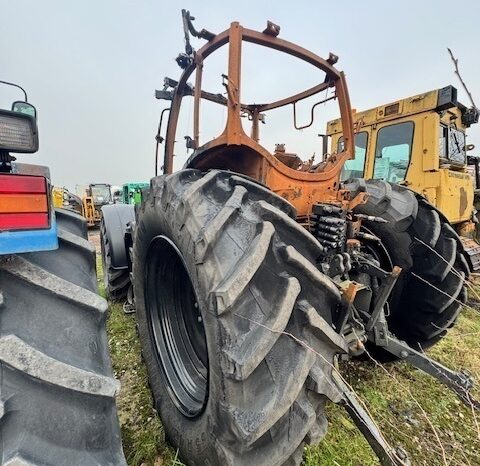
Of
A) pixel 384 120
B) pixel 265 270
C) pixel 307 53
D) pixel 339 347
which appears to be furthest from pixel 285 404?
pixel 384 120

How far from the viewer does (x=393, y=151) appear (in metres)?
4.75

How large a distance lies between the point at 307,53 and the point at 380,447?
196cm

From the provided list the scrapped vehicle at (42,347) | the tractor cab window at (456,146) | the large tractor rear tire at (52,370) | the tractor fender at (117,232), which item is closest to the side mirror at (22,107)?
the scrapped vehicle at (42,347)

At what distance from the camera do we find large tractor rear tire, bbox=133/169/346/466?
1.04 meters

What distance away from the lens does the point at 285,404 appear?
1.03 metres

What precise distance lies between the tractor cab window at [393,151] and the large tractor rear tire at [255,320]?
4.05 m

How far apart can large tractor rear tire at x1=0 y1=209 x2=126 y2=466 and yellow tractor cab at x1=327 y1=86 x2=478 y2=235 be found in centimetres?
387

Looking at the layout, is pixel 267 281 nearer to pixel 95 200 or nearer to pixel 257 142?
pixel 257 142

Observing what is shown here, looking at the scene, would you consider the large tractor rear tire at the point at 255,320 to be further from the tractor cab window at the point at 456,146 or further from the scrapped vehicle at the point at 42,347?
the tractor cab window at the point at 456,146

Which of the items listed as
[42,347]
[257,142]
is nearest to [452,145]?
[257,142]

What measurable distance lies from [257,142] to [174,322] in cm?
118

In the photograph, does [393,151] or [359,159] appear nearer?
[393,151]

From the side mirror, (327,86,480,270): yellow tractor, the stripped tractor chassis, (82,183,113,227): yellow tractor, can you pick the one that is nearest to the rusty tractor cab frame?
the stripped tractor chassis

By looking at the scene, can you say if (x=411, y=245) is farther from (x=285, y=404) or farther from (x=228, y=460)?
(x=228, y=460)
